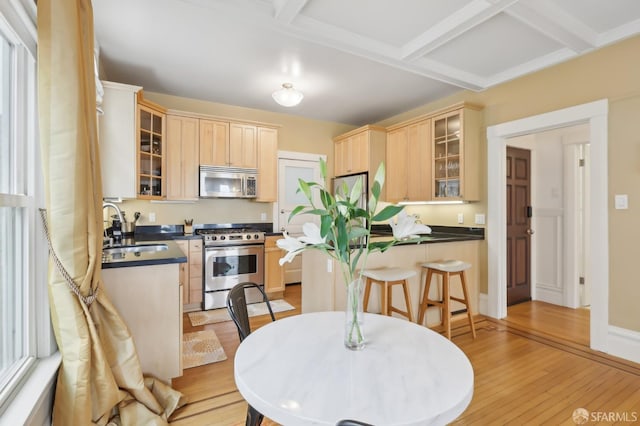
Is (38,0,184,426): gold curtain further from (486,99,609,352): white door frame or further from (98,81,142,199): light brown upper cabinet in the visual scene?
(486,99,609,352): white door frame

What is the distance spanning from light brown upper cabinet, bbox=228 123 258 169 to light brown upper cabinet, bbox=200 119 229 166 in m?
0.07

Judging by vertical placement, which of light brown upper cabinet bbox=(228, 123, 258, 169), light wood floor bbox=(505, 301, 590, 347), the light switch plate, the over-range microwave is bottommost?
light wood floor bbox=(505, 301, 590, 347)

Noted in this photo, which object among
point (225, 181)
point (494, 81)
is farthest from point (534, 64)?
point (225, 181)

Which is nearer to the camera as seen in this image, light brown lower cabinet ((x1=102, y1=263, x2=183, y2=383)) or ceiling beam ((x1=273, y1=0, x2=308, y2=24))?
light brown lower cabinet ((x1=102, y1=263, x2=183, y2=383))

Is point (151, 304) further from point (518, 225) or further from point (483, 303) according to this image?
point (518, 225)

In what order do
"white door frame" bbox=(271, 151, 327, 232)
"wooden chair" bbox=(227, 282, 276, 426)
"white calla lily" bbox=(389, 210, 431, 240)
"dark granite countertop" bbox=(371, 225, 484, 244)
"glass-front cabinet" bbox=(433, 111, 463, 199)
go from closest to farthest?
"white calla lily" bbox=(389, 210, 431, 240)
"wooden chair" bbox=(227, 282, 276, 426)
"dark granite countertop" bbox=(371, 225, 484, 244)
"glass-front cabinet" bbox=(433, 111, 463, 199)
"white door frame" bbox=(271, 151, 327, 232)

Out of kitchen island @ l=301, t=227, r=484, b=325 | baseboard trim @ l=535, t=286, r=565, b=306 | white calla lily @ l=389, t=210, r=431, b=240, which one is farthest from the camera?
baseboard trim @ l=535, t=286, r=565, b=306

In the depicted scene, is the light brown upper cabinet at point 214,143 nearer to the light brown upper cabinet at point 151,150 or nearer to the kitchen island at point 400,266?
the light brown upper cabinet at point 151,150

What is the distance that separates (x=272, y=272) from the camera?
4266 mm

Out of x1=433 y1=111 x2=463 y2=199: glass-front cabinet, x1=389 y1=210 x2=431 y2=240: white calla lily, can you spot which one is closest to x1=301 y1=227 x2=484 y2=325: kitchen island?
x1=433 y1=111 x2=463 y2=199: glass-front cabinet

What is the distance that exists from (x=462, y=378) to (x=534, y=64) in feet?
11.1

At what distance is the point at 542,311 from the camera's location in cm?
376

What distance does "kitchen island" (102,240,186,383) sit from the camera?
6.34 ft

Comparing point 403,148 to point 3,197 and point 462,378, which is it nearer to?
point 462,378
